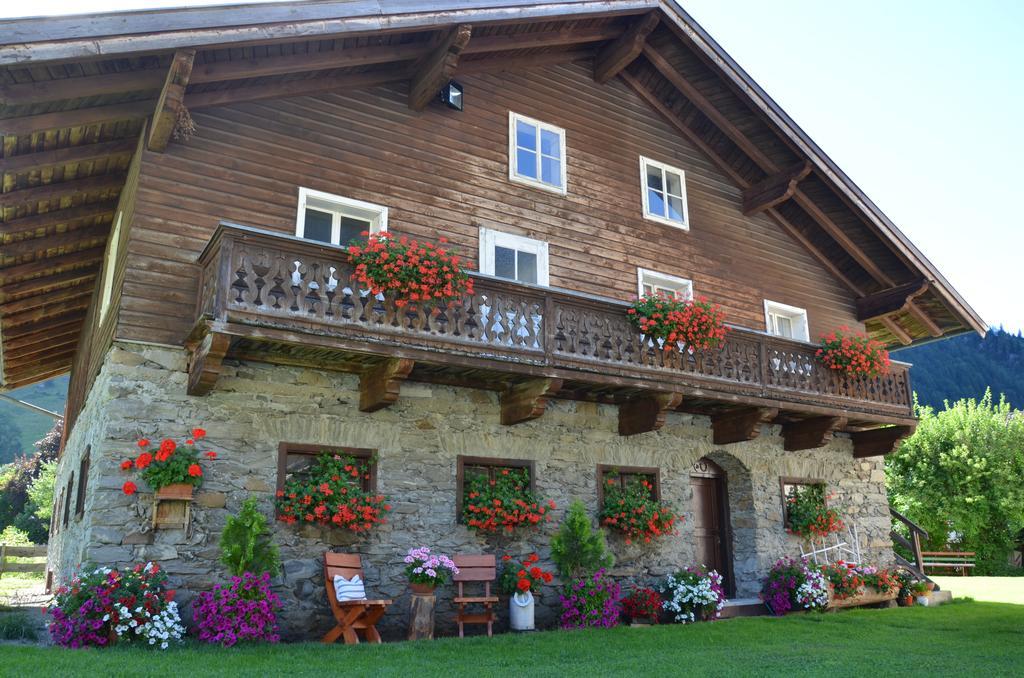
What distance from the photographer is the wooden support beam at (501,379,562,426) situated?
35.6 ft

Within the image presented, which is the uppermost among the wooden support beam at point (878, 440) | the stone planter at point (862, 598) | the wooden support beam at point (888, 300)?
the wooden support beam at point (888, 300)

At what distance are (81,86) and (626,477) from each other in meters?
9.08

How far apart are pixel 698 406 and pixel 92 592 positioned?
29.3 feet

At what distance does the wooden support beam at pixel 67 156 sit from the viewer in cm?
1012

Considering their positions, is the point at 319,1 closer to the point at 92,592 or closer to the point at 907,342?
the point at 92,592

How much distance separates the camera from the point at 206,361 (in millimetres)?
8961

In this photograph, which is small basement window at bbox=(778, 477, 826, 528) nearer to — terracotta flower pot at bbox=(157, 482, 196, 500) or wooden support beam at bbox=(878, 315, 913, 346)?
wooden support beam at bbox=(878, 315, 913, 346)

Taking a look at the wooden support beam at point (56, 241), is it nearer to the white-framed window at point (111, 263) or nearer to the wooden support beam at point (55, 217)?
the white-framed window at point (111, 263)

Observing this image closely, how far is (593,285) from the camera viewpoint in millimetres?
13258

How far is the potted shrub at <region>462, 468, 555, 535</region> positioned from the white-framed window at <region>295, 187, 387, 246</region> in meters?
3.74

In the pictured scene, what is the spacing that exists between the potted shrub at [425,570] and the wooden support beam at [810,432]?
7.43 metres

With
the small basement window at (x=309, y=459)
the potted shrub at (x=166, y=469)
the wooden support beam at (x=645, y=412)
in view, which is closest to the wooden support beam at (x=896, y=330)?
the wooden support beam at (x=645, y=412)

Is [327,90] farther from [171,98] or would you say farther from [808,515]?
[808,515]

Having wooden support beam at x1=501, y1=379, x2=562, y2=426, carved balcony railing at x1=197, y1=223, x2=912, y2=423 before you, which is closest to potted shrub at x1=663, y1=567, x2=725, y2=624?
carved balcony railing at x1=197, y1=223, x2=912, y2=423
